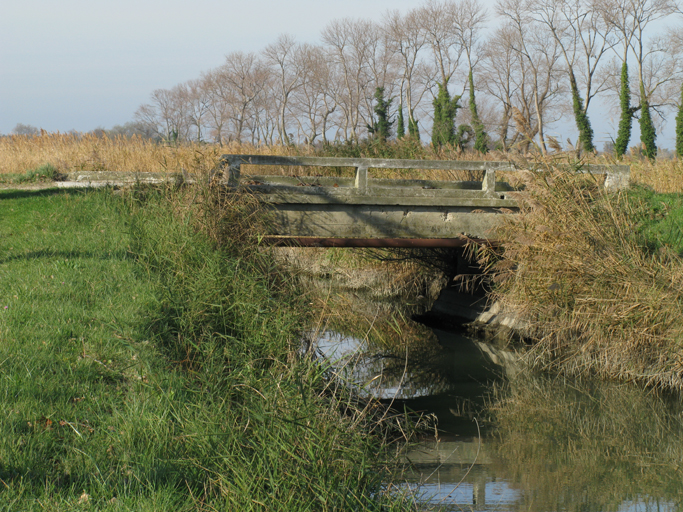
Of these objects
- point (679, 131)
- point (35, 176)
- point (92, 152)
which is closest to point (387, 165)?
point (92, 152)

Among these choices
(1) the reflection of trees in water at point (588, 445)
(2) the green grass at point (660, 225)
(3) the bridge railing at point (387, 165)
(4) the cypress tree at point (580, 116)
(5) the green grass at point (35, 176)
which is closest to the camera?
(1) the reflection of trees in water at point (588, 445)

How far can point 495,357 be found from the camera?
9.75m

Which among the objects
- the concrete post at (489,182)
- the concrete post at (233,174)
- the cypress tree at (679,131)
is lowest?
the concrete post at (489,182)

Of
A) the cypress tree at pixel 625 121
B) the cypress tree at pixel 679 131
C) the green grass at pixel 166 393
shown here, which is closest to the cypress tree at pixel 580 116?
the cypress tree at pixel 625 121

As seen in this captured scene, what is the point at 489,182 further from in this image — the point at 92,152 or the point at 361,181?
the point at 92,152

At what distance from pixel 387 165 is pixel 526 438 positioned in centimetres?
454

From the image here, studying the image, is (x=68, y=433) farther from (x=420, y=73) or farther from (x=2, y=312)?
(x=420, y=73)

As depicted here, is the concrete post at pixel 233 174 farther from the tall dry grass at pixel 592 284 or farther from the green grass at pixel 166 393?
the tall dry grass at pixel 592 284

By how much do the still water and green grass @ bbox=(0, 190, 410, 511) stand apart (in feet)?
1.81

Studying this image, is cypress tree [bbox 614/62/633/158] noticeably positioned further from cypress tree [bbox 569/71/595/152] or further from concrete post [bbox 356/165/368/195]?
concrete post [bbox 356/165/368/195]

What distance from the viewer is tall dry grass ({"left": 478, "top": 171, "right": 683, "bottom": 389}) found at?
7102mm

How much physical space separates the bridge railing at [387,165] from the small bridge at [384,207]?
0.02 m

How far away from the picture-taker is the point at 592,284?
25.0ft

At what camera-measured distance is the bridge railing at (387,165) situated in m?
8.52
